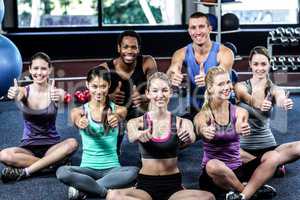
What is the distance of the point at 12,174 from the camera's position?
2.72 m

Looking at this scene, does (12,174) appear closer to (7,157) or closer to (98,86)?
(7,157)

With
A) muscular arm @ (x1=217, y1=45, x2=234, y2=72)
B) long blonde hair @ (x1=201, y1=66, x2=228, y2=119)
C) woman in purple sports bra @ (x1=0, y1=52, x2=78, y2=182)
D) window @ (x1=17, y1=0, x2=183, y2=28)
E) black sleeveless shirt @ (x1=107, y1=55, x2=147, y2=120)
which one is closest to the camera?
long blonde hair @ (x1=201, y1=66, x2=228, y2=119)

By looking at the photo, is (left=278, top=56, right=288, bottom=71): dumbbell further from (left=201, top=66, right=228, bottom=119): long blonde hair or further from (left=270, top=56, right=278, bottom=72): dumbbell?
(left=201, top=66, right=228, bottom=119): long blonde hair

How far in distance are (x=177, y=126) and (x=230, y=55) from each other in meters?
0.84

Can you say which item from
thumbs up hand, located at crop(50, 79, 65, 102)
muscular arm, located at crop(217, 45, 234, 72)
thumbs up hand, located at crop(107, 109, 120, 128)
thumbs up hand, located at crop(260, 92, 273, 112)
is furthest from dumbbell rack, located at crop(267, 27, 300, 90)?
thumbs up hand, located at crop(107, 109, 120, 128)

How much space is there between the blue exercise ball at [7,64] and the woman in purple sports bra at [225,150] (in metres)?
1.95

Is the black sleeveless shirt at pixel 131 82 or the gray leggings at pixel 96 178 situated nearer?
the gray leggings at pixel 96 178

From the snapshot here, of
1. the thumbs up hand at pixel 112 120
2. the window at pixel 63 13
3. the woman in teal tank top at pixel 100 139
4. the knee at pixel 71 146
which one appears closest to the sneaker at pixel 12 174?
the knee at pixel 71 146

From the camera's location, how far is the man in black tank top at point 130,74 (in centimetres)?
307

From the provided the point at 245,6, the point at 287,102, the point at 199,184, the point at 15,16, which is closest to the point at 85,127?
the point at 199,184

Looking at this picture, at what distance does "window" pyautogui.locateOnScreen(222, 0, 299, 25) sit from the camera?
239 inches

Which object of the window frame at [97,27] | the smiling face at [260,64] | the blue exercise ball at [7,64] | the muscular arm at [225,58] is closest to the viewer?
the smiling face at [260,64]

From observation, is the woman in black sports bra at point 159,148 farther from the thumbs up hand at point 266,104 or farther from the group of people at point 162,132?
the thumbs up hand at point 266,104

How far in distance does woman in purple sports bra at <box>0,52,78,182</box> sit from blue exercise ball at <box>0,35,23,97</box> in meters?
1.09
